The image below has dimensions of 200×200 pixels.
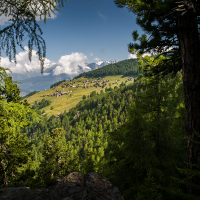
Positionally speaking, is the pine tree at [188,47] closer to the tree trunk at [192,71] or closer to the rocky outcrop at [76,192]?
the tree trunk at [192,71]

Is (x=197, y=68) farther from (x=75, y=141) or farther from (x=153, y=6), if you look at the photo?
(x=75, y=141)

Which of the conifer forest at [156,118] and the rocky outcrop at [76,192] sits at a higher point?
the conifer forest at [156,118]

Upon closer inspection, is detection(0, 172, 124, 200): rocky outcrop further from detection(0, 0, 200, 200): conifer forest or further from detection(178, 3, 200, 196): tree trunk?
detection(178, 3, 200, 196): tree trunk

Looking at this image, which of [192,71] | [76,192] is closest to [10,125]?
[76,192]

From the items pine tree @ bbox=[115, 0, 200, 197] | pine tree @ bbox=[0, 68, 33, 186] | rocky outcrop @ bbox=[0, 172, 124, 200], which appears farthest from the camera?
rocky outcrop @ bbox=[0, 172, 124, 200]

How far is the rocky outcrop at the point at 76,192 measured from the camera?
5171 millimetres

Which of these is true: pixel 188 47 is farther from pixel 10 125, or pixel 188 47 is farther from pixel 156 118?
pixel 10 125

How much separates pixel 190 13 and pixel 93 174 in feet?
28.4

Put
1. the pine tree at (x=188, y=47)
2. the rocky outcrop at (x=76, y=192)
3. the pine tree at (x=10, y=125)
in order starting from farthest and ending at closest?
the rocky outcrop at (x=76, y=192) → the pine tree at (x=188, y=47) → the pine tree at (x=10, y=125)

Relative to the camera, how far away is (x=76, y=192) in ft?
18.1

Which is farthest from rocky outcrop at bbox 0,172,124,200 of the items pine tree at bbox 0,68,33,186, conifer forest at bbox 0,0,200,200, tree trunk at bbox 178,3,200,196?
tree trunk at bbox 178,3,200,196

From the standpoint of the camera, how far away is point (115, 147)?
377 inches

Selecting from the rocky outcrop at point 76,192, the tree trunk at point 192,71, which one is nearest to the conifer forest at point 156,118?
the tree trunk at point 192,71

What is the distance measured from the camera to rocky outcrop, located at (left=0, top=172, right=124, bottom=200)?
5.17 metres
